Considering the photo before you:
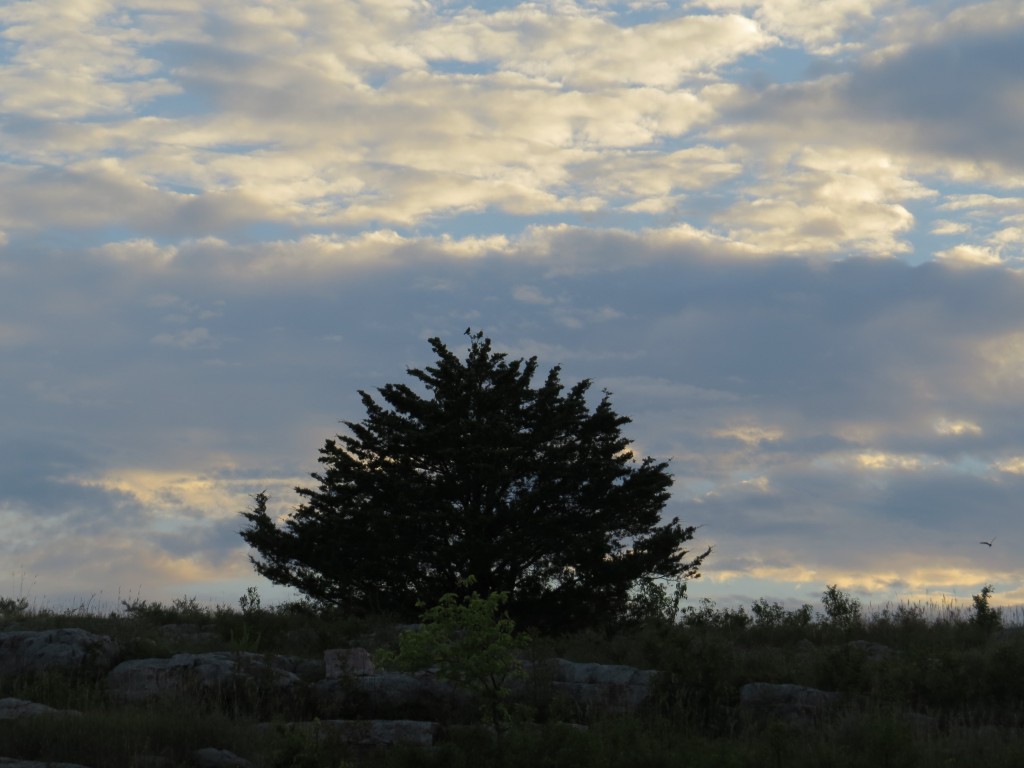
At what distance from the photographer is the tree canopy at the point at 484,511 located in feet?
104

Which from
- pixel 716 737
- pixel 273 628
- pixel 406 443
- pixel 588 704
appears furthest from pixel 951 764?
pixel 406 443

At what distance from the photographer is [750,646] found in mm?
24375

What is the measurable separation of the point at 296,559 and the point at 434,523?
5.58 metres

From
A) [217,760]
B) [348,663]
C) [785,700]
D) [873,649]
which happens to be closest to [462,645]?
[217,760]

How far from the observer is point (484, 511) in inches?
1267

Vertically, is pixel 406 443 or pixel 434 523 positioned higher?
pixel 406 443

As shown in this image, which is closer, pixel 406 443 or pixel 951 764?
pixel 951 764

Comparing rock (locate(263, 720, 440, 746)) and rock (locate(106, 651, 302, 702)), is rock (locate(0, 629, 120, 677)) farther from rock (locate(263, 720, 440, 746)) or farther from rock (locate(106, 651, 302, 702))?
rock (locate(263, 720, 440, 746))

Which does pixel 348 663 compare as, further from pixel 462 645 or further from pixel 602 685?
pixel 462 645

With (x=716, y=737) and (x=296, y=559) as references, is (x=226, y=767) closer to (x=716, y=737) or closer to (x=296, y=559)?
(x=716, y=737)

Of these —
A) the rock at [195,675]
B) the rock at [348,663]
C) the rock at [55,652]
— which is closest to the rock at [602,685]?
the rock at [348,663]

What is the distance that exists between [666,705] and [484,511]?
14646mm

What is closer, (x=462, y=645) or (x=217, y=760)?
(x=217, y=760)

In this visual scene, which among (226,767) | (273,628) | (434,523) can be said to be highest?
(434,523)
